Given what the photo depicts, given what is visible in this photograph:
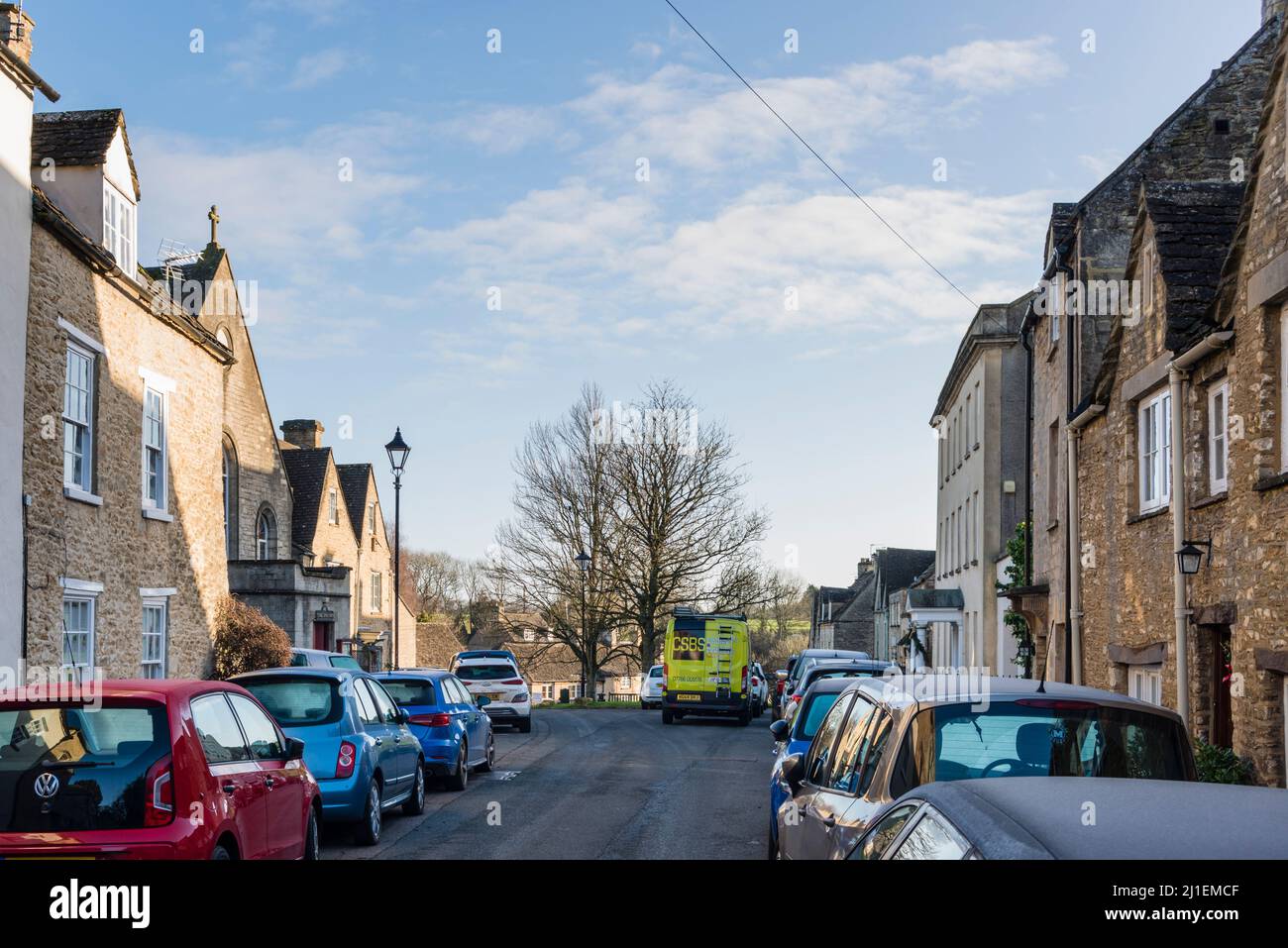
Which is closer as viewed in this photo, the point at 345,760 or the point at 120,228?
the point at 345,760

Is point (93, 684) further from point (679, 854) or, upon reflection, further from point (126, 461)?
point (126, 461)

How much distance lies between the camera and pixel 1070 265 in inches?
846

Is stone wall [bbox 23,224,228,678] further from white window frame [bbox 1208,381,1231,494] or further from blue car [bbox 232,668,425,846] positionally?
white window frame [bbox 1208,381,1231,494]

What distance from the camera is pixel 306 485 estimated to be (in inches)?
1777

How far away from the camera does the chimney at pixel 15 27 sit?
58.9ft

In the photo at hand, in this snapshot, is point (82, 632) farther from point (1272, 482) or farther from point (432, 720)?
point (1272, 482)

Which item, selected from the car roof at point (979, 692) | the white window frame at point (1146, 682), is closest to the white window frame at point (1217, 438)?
the white window frame at point (1146, 682)

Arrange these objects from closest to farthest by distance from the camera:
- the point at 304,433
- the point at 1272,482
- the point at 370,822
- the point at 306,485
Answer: the point at 1272,482 → the point at 370,822 → the point at 306,485 → the point at 304,433

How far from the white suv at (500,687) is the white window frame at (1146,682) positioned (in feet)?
47.6

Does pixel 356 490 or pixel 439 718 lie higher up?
pixel 356 490

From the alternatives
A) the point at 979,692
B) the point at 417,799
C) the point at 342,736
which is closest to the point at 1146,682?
the point at 417,799

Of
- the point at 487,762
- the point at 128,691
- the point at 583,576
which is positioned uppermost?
the point at 583,576

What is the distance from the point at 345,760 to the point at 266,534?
2902 cm
